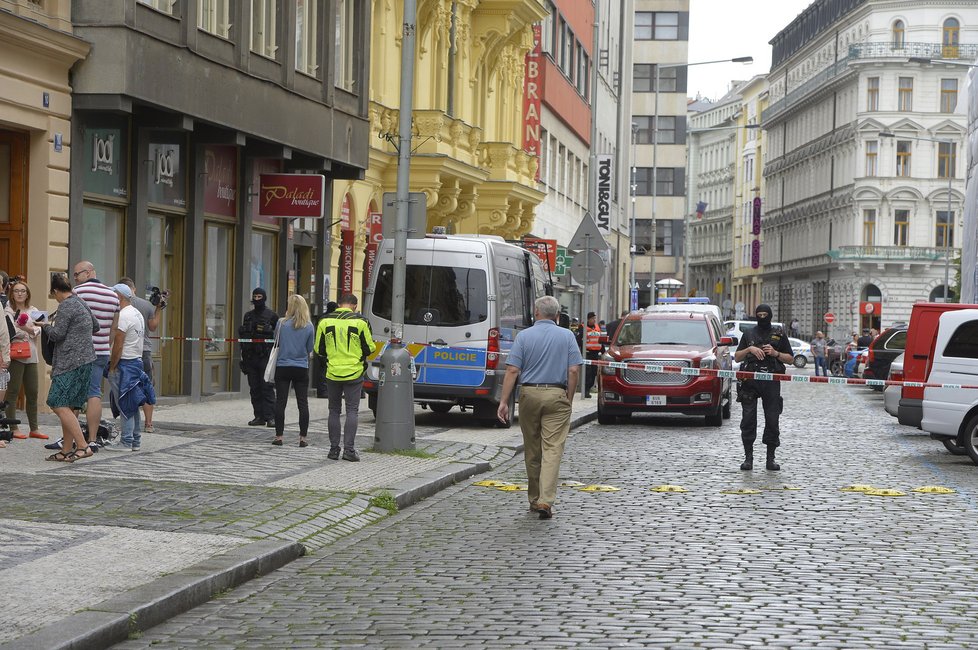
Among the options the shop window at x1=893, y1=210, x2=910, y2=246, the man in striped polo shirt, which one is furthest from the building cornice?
the shop window at x1=893, y1=210, x2=910, y2=246

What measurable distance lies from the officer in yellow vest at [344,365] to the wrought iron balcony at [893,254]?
86984 millimetres

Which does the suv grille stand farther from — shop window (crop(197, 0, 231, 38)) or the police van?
shop window (crop(197, 0, 231, 38))

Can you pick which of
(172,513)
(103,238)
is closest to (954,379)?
(103,238)

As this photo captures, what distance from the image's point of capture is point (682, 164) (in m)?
105

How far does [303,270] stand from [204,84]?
25.6 ft

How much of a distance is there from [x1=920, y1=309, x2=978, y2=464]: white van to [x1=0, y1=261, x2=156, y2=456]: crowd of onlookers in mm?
9001

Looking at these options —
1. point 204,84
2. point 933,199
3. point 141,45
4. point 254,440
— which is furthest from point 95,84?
point 933,199

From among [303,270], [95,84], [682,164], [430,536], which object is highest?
[682,164]

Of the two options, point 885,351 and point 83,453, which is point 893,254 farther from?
point 83,453

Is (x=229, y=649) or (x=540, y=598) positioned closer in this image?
(x=229, y=649)

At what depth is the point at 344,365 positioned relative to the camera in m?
16.5

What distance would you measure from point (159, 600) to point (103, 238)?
13.9 m

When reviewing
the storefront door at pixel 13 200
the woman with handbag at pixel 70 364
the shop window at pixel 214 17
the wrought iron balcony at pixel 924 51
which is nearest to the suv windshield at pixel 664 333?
the shop window at pixel 214 17

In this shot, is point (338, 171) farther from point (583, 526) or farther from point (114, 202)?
point (583, 526)
